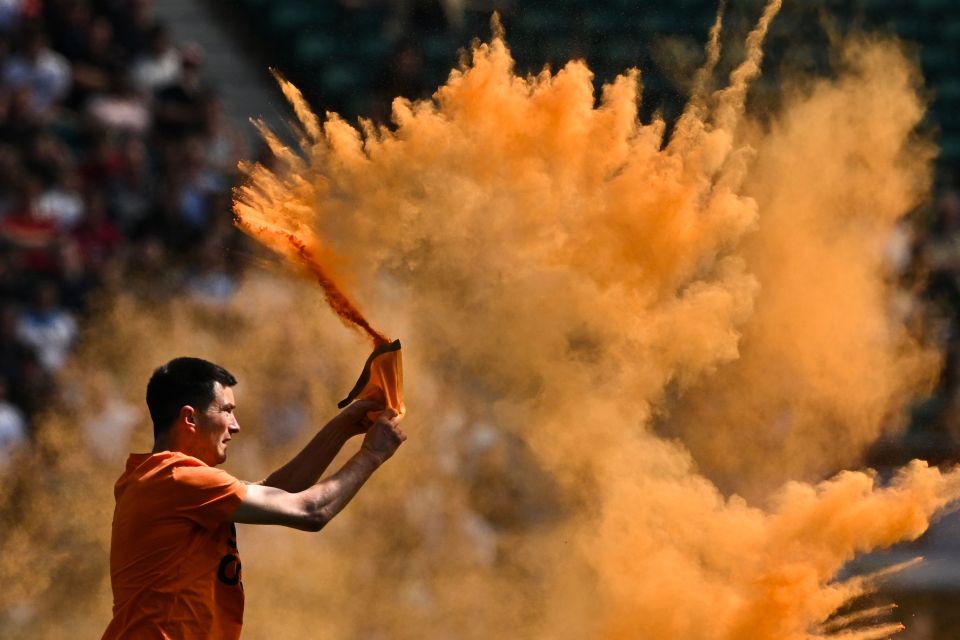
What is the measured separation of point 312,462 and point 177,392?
55 cm

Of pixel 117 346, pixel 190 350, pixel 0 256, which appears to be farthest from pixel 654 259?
pixel 0 256

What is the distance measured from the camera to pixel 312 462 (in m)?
5.18

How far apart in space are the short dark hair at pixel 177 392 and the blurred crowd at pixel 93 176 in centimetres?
423

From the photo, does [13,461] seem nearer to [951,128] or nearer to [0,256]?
[0,256]

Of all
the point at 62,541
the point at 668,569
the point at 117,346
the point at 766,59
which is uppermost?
the point at 766,59

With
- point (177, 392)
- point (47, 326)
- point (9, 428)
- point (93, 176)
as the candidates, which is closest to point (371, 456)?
point (177, 392)

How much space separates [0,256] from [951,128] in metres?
6.18

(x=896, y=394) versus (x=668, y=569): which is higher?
(x=896, y=394)

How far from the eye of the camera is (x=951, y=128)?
11625mm

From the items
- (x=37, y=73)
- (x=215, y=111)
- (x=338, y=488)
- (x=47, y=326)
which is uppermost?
(x=37, y=73)

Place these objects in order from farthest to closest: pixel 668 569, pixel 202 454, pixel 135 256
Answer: pixel 135 256 < pixel 668 569 < pixel 202 454

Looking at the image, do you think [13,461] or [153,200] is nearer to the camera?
[13,461]

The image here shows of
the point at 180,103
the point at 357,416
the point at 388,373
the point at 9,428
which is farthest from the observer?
the point at 180,103

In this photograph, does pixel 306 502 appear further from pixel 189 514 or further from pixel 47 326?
pixel 47 326
